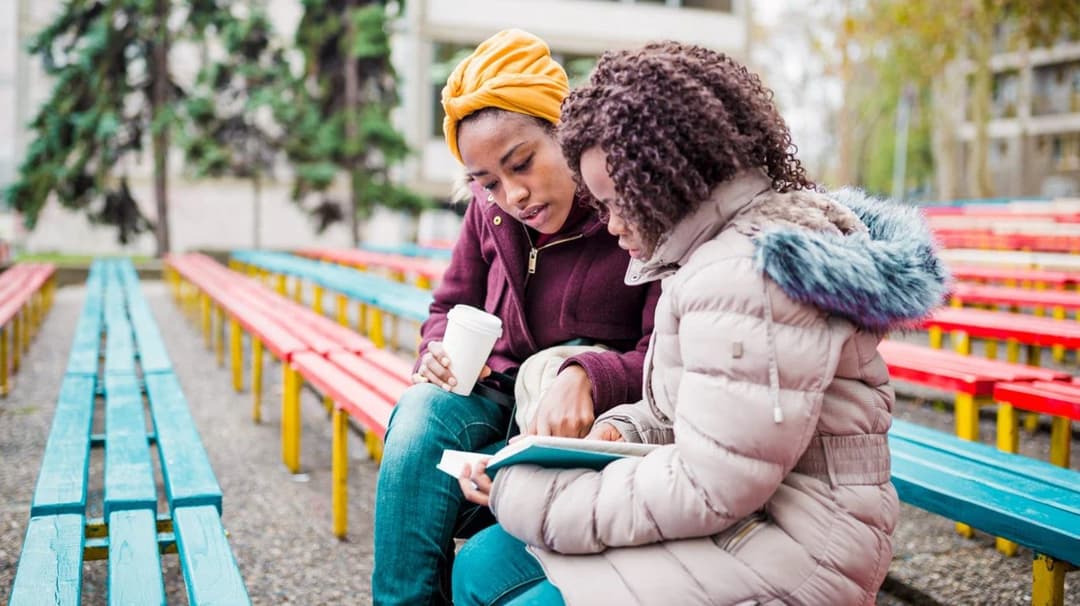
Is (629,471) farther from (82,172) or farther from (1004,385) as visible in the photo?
(82,172)

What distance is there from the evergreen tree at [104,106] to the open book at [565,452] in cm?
1639

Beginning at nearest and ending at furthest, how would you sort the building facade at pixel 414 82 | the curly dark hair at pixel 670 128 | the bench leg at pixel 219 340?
the curly dark hair at pixel 670 128 < the bench leg at pixel 219 340 < the building facade at pixel 414 82

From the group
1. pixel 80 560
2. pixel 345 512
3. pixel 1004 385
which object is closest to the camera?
pixel 80 560

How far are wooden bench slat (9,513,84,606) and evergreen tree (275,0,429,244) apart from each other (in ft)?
48.5

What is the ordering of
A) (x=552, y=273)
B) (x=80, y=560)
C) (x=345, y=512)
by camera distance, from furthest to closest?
(x=345, y=512) < (x=552, y=273) < (x=80, y=560)

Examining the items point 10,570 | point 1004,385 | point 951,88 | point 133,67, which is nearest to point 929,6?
point 951,88

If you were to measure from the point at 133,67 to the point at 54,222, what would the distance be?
6.58 meters

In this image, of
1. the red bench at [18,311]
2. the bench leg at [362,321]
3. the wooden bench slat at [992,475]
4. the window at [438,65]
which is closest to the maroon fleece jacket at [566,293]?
the wooden bench slat at [992,475]

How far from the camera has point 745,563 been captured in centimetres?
137

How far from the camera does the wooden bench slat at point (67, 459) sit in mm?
2344

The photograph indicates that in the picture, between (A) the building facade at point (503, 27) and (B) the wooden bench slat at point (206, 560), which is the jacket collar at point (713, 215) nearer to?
(B) the wooden bench slat at point (206, 560)

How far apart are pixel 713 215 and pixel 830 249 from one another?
0.19 m

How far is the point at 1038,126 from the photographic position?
40.6 m

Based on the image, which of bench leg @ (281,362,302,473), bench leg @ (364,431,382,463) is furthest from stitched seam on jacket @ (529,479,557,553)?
bench leg @ (364,431,382,463)
